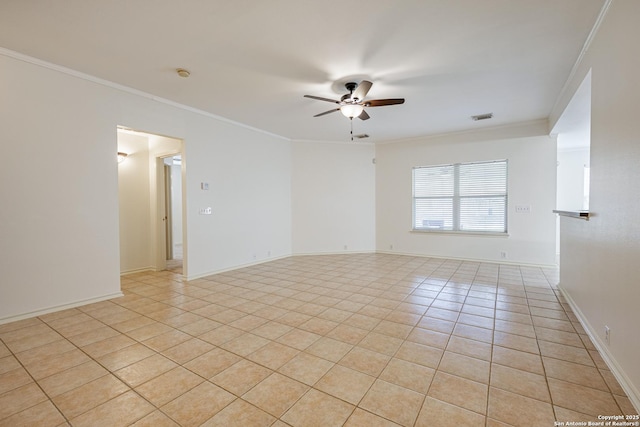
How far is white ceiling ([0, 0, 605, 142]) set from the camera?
2262mm

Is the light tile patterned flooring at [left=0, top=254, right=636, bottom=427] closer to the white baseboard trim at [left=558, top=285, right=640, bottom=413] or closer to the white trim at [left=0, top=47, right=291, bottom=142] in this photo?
the white baseboard trim at [left=558, top=285, right=640, bottom=413]

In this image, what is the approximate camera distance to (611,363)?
2061mm

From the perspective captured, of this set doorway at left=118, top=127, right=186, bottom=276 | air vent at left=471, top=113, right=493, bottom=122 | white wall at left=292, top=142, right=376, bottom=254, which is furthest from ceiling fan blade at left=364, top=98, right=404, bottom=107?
doorway at left=118, top=127, right=186, bottom=276

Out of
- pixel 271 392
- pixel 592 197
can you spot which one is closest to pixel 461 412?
pixel 271 392

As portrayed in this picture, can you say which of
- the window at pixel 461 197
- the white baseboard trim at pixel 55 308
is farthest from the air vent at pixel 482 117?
the white baseboard trim at pixel 55 308

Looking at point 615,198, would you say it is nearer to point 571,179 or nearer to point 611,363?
point 611,363

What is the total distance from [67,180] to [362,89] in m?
3.69

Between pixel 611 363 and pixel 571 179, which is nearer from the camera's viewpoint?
pixel 611 363

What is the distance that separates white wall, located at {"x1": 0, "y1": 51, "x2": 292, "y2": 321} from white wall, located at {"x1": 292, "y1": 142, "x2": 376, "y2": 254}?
2.49 metres

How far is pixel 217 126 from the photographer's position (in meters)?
5.04

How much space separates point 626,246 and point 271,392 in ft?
8.50

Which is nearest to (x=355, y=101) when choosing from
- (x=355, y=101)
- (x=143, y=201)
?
(x=355, y=101)

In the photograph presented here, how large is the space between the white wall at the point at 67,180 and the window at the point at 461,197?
15.8ft

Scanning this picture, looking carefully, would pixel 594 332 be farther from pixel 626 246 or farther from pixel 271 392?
pixel 271 392
